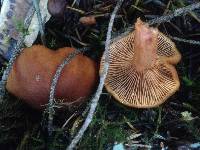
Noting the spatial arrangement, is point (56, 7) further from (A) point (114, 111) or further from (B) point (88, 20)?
(A) point (114, 111)

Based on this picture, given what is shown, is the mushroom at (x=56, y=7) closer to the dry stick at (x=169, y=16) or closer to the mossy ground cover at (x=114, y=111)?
the mossy ground cover at (x=114, y=111)

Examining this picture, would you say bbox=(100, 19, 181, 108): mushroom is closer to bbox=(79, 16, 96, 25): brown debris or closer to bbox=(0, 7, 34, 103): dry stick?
bbox=(79, 16, 96, 25): brown debris

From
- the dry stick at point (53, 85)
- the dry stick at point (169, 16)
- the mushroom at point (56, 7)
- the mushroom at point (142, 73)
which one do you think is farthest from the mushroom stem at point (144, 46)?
the mushroom at point (56, 7)

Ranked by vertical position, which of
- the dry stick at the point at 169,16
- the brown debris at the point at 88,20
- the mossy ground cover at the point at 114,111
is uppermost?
the dry stick at the point at 169,16

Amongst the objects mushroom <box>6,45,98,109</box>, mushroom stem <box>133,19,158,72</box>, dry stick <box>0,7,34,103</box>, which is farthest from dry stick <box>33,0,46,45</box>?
mushroom stem <box>133,19,158,72</box>

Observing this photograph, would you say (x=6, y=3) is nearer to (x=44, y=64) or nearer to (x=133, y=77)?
(x=44, y=64)

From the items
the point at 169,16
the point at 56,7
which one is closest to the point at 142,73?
the point at 169,16
